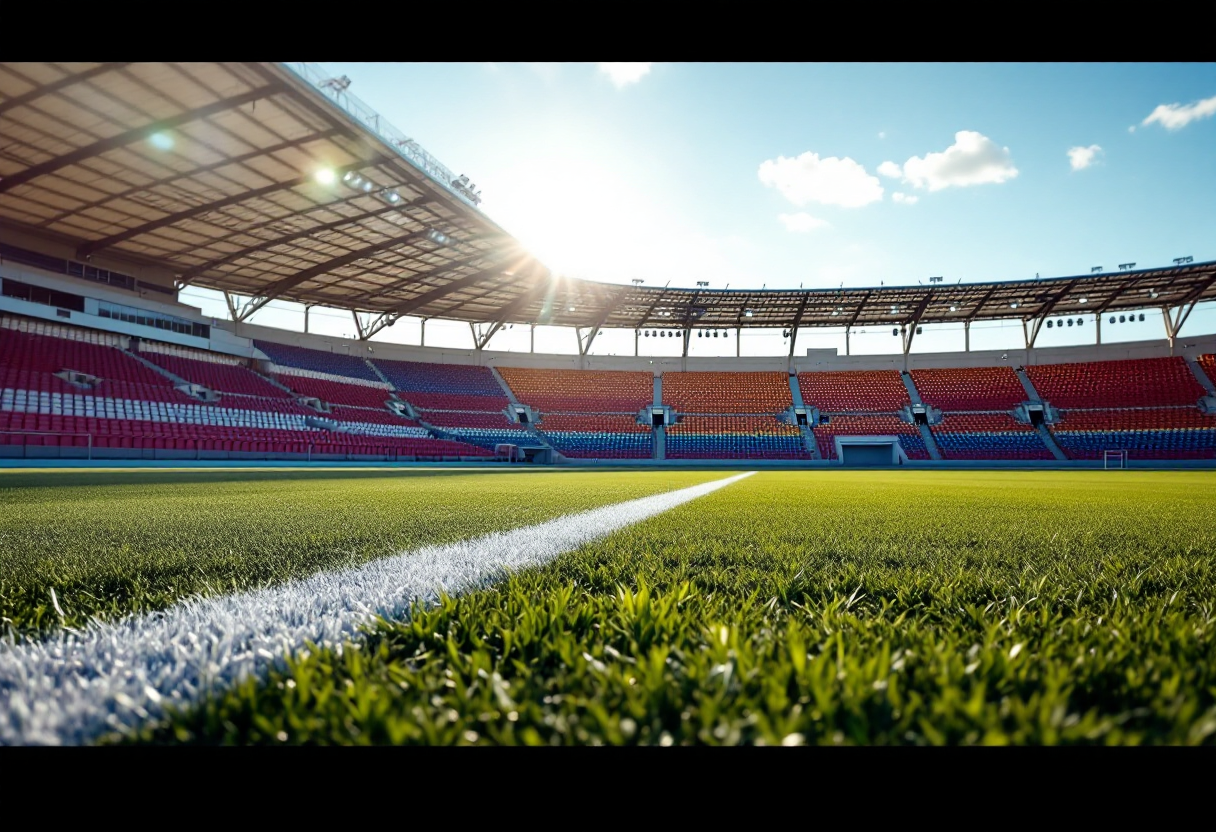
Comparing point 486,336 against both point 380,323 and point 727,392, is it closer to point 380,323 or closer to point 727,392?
point 380,323

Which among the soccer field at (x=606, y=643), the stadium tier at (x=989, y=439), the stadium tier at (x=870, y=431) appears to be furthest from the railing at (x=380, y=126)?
the stadium tier at (x=989, y=439)

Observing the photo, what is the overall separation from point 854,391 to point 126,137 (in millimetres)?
37603

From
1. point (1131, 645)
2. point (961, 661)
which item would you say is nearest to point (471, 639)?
point (961, 661)

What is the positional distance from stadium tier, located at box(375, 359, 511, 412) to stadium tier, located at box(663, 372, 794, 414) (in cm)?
1152

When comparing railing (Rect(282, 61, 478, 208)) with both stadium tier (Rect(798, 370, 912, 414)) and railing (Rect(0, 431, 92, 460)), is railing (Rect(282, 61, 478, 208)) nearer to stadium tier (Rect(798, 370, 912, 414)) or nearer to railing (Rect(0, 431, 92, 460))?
railing (Rect(0, 431, 92, 460))

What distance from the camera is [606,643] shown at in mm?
1046

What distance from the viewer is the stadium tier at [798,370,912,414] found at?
37.6m

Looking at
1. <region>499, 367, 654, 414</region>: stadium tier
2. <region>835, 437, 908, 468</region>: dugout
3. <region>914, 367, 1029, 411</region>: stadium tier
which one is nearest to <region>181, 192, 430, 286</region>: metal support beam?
<region>499, 367, 654, 414</region>: stadium tier

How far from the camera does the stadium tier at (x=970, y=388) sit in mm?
36281

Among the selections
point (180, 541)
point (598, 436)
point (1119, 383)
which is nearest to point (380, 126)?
point (180, 541)

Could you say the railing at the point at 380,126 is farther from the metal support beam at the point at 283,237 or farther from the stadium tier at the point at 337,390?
the stadium tier at the point at 337,390

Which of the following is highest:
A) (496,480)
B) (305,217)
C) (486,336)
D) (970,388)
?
(305,217)
